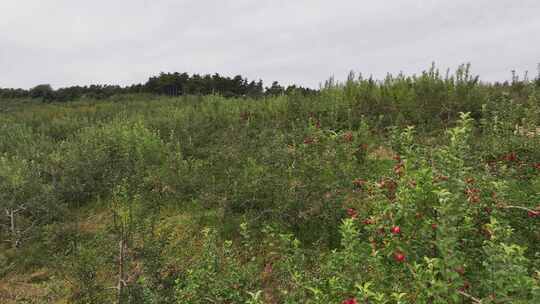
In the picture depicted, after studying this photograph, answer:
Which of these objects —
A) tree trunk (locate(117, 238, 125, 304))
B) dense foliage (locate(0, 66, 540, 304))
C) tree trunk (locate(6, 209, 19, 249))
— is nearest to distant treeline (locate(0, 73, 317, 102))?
dense foliage (locate(0, 66, 540, 304))

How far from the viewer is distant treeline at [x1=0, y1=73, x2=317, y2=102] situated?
2516 centimetres

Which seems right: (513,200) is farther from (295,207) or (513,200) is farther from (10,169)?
(10,169)

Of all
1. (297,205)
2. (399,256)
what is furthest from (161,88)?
(399,256)

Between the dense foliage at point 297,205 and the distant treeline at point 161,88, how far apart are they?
1468 cm

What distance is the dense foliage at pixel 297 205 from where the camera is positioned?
2.86 meters

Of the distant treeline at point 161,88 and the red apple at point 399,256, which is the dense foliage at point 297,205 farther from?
the distant treeline at point 161,88

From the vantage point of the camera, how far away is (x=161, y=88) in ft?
91.1

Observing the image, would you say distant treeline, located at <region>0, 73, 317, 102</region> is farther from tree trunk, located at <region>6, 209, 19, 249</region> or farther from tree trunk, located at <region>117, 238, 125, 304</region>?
tree trunk, located at <region>117, 238, 125, 304</region>

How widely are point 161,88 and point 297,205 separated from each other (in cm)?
2471

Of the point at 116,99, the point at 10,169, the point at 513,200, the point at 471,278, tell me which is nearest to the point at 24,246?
the point at 10,169

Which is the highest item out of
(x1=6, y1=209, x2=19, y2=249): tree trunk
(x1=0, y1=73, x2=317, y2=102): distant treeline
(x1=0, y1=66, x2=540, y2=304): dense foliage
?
(x1=0, y1=73, x2=317, y2=102): distant treeline

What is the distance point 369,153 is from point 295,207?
2.05m

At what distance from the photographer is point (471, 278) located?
110 inches

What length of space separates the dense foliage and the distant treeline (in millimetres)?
14680
